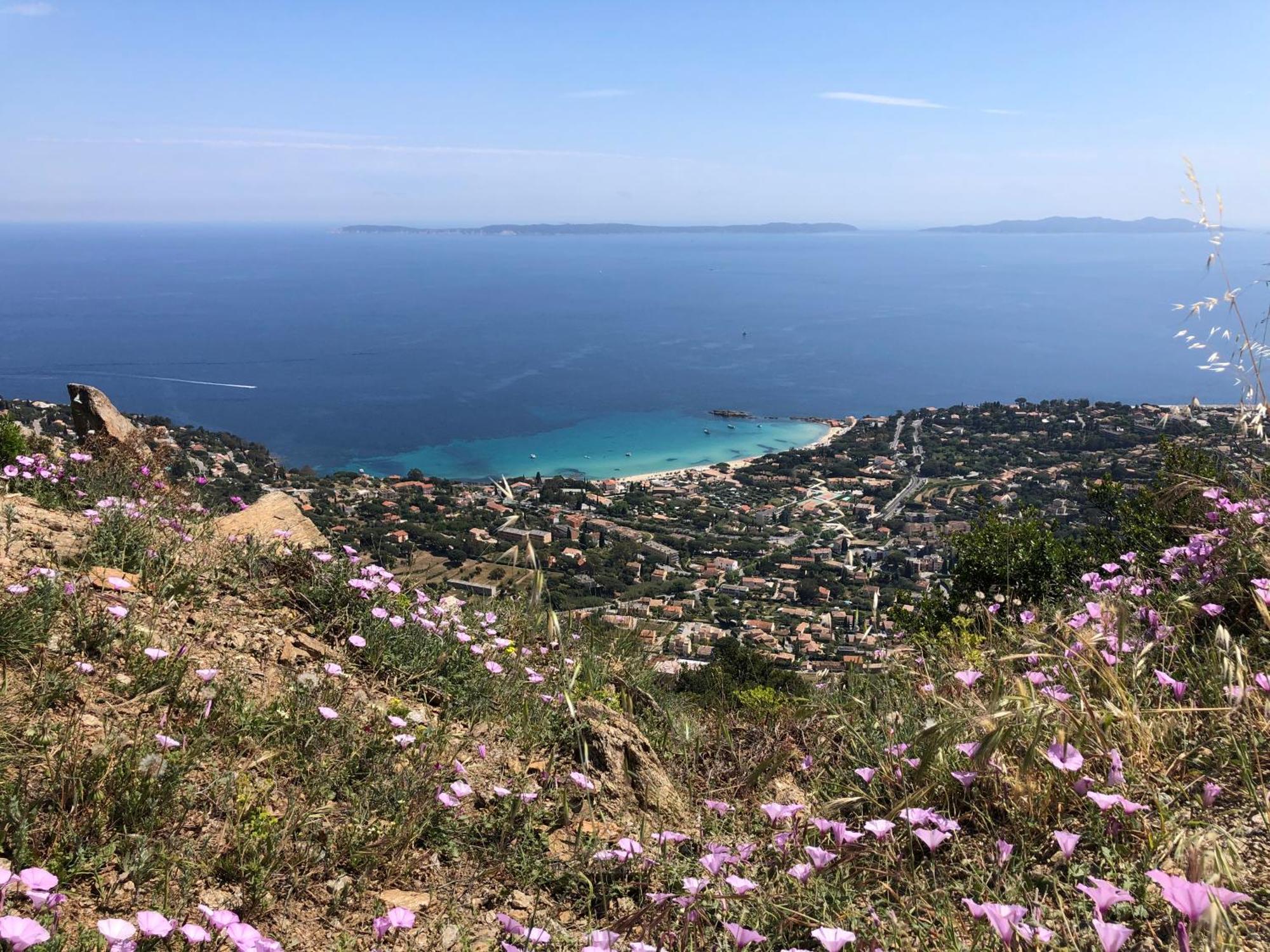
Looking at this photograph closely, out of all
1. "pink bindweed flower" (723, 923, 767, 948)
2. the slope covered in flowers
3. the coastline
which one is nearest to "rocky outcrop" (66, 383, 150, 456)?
the slope covered in flowers

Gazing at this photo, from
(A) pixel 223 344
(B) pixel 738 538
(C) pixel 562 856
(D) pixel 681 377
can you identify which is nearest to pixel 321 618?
(C) pixel 562 856

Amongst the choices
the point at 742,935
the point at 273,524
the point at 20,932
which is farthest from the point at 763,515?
the point at 20,932

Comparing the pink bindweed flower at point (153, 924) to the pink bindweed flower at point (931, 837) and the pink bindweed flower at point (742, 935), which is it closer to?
the pink bindweed flower at point (742, 935)

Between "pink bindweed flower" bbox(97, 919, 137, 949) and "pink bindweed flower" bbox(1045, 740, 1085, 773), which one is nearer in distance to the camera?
"pink bindweed flower" bbox(97, 919, 137, 949)

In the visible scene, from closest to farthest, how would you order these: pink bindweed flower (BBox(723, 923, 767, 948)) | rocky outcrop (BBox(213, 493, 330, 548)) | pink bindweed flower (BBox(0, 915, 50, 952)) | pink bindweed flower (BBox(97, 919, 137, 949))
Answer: pink bindweed flower (BBox(0, 915, 50, 952)), pink bindweed flower (BBox(97, 919, 137, 949)), pink bindweed flower (BBox(723, 923, 767, 948)), rocky outcrop (BBox(213, 493, 330, 548))

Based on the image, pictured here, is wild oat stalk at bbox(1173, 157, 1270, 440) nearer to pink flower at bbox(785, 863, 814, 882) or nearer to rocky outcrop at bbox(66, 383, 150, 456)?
pink flower at bbox(785, 863, 814, 882)

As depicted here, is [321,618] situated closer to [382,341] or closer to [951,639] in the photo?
[951,639]

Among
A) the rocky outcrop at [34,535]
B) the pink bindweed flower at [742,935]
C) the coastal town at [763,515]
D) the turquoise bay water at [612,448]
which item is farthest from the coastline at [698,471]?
the pink bindweed flower at [742,935]
